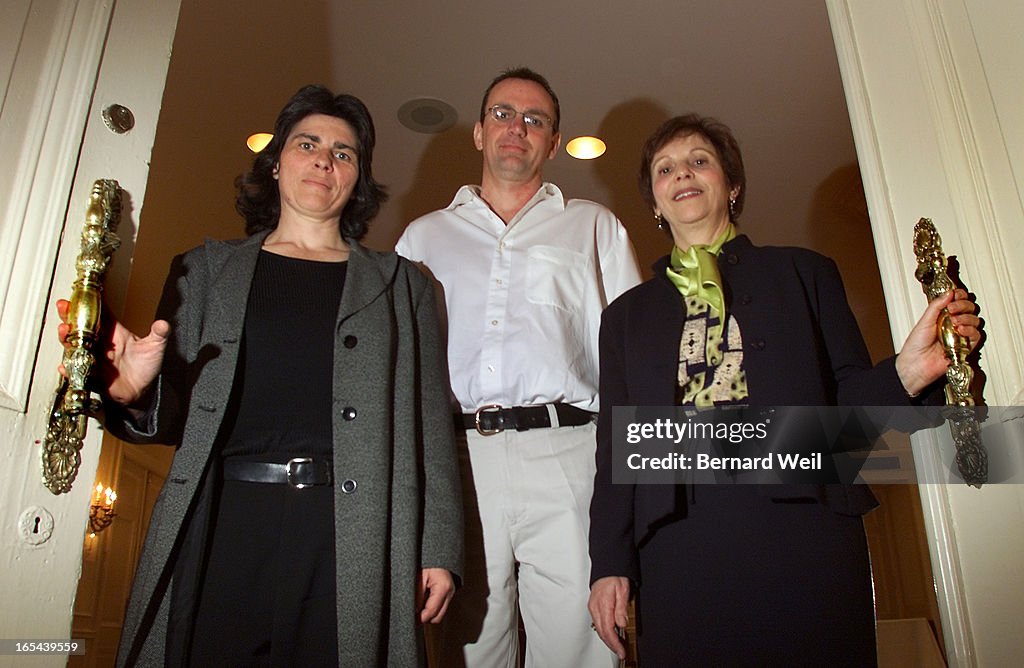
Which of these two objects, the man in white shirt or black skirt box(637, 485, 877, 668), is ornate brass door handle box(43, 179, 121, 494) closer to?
the man in white shirt

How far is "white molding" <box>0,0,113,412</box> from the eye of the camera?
1195mm

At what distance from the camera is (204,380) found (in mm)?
1340

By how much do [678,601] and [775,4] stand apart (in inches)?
94.0

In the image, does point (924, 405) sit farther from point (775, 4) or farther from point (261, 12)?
point (261, 12)

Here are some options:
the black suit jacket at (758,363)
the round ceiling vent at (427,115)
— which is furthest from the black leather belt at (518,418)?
the round ceiling vent at (427,115)

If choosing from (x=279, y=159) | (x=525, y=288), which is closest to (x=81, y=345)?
(x=279, y=159)

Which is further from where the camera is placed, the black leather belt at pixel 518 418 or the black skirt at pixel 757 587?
the black leather belt at pixel 518 418

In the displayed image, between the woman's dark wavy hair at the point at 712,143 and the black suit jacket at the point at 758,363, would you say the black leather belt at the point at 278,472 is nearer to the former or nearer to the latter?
the black suit jacket at the point at 758,363

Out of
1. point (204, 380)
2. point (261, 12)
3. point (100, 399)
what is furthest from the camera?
point (261, 12)

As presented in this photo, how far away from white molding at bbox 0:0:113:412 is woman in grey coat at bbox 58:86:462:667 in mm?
106

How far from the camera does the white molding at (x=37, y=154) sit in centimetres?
120

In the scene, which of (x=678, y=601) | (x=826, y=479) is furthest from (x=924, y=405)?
(x=678, y=601)

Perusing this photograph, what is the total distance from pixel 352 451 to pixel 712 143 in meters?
0.95

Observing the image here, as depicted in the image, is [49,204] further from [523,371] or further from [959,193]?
[959,193]
